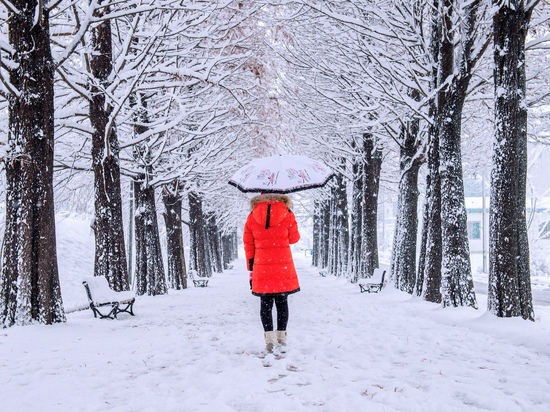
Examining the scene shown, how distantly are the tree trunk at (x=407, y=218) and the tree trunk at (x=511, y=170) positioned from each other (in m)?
4.67

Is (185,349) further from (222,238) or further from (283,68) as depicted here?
(222,238)

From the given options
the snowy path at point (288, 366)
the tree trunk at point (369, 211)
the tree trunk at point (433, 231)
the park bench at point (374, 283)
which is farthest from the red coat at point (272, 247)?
the tree trunk at point (369, 211)

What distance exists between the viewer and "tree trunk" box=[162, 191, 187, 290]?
1478 cm

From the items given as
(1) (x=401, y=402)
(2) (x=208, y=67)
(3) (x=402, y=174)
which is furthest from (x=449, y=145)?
(1) (x=401, y=402)

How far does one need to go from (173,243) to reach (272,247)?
10.8 metres

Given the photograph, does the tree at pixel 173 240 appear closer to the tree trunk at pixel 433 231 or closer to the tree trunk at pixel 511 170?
the tree trunk at pixel 433 231

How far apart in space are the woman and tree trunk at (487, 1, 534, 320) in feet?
10.9

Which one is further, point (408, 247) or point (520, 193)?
point (408, 247)

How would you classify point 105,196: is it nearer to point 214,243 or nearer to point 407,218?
point 407,218

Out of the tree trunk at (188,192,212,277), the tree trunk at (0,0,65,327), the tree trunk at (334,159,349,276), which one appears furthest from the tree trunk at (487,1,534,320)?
the tree trunk at (188,192,212,277)

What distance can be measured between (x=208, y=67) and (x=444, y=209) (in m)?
5.46

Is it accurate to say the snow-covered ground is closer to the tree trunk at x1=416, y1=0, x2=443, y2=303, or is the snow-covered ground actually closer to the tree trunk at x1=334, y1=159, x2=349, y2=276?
the tree trunk at x1=416, y1=0, x2=443, y2=303

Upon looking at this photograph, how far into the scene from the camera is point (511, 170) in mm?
5879

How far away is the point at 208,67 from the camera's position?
8.09 metres
